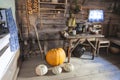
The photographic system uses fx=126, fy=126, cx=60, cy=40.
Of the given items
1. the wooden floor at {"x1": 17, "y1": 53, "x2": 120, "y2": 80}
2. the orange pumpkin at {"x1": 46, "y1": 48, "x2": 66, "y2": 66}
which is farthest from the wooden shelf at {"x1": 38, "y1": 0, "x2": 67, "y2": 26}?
the wooden floor at {"x1": 17, "y1": 53, "x2": 120, "y2": 80}

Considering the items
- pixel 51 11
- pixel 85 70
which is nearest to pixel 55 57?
pixel 85 70

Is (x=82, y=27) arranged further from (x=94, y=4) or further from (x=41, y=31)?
(x=41, y=31)

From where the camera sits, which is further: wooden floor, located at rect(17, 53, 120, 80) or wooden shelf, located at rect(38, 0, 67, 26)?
wooden shelf, located at rect(38, 0, 67, 26)

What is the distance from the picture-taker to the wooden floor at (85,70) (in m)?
2.74

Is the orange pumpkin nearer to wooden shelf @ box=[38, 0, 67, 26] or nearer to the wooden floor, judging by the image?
the wooden floor

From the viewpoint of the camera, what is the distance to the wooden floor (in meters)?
2.74

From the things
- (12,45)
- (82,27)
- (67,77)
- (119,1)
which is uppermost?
(119,1)

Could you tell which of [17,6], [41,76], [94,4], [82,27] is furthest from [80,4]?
[41,76]

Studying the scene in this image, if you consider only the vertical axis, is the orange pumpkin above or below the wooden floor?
above

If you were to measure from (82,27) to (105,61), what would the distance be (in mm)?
1176

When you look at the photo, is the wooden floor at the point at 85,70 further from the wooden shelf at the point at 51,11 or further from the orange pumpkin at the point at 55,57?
the wooden shelf at the point at 51,11

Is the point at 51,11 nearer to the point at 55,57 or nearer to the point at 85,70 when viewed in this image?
the point at 55,57

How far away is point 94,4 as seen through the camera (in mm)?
4012

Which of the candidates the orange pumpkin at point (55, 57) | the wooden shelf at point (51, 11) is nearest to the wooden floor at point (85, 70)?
the orange pumpkin at point (55, 57)
